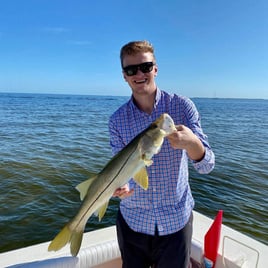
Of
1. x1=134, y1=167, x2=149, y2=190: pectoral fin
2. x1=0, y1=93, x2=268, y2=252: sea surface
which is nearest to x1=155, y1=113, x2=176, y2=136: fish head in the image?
x1=134, y1=167, x2=149, y2=190: pectoral fin

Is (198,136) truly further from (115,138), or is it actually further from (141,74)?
(115,138)

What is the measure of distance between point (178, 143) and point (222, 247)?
7.66ft

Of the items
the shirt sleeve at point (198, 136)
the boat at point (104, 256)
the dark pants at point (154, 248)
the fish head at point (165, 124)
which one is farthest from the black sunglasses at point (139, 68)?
the boat at point (104, 256)

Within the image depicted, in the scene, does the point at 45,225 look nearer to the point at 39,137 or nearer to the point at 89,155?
the point at 89,155

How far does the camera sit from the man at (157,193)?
2.90m

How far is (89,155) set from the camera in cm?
1559

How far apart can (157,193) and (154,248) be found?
586 mm

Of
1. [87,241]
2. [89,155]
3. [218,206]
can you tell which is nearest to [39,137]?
[89,155]

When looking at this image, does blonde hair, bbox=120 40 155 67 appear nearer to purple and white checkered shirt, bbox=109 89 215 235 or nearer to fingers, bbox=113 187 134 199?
purple and white checkered shirt, bbox=109 89 215 235

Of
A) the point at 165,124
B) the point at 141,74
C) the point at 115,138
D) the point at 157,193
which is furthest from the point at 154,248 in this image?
the point at 141,74

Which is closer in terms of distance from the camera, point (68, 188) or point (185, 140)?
point (185, 140)

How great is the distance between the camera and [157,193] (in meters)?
2.92

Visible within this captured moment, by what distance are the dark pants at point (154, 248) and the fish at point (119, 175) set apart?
0.55 metres

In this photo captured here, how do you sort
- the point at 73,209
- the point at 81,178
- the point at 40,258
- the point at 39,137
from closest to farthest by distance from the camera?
the point at 40,258
the point at 73,209
the point at 81,178
the point at 39,137
